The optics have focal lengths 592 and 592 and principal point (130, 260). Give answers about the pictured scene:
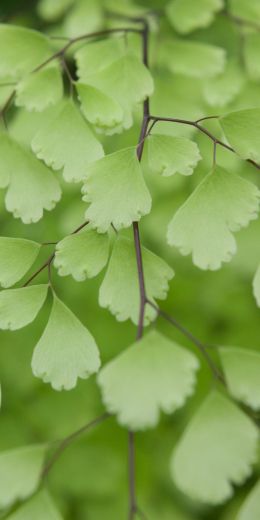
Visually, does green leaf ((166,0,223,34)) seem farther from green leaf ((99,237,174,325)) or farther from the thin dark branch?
the thin dark branch

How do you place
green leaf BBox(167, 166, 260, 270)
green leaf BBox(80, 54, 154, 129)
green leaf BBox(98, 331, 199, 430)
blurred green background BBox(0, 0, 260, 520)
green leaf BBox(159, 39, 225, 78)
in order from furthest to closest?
blurred green background BBox(0, 0, 260, 520), green leaf BBox(159, 39, 225, 78), green leaf BBox(80, 54, 154, 129), green leaf BBox(167, 166, 260, 270), green leaf BBox(98, 331, 199, 430)

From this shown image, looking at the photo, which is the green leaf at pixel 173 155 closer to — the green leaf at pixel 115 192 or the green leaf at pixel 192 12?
the green leaf at pixel 115 192

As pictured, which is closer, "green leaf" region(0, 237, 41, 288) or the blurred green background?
"green leaf" region(0, 237, 41, 288)

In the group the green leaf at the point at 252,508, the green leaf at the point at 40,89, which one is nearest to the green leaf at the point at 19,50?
the green leaf at the point at 40,89

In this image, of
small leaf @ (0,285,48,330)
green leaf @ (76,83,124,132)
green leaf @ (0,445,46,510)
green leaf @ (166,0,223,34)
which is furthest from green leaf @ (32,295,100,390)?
green leaf @ (166,0,223,34)

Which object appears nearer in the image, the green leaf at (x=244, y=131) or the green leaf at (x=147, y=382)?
the green leaf at (x=147, y=382)

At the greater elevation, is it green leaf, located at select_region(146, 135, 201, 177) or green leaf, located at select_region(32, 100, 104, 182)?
green leaf, located at select_region(32, 100, 104, 182)
